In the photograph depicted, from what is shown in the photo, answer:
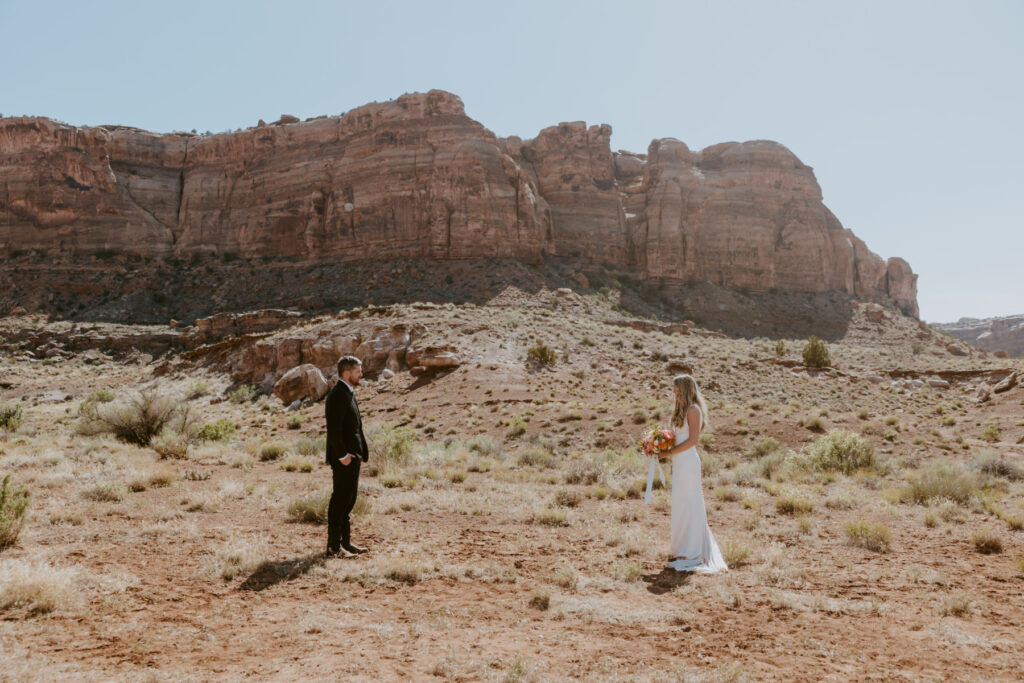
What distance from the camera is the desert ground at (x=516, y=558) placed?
167 inches

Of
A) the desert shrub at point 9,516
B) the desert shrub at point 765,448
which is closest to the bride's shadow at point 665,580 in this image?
the desert shrub at point 9,516

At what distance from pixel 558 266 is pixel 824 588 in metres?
47.0

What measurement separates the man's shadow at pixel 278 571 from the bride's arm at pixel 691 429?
4248mm

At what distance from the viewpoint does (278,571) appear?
6.02 m

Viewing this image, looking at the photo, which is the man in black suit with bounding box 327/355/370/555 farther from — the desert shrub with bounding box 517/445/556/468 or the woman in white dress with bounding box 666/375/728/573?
the desert shrub with bounding box 517/445/556/468

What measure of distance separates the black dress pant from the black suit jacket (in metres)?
0.13

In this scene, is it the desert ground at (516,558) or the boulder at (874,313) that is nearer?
the desert ground at (516,558)

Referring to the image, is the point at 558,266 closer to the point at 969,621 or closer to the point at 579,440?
the point at 579,440

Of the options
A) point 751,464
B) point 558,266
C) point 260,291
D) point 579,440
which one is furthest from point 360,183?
point 751,464

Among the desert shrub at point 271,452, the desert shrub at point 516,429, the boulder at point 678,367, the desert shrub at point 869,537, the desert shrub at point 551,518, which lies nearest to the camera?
the desert shrub at point 869,537

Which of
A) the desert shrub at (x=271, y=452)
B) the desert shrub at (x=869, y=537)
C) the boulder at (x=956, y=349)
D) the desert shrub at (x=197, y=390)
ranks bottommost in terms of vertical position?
the desert shrub at (x=197, y=390)

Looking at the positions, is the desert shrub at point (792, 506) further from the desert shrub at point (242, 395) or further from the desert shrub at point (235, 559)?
the desert shrub at point (242, 395)

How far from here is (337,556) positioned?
6.51 m

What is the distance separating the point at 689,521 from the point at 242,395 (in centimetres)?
2580
